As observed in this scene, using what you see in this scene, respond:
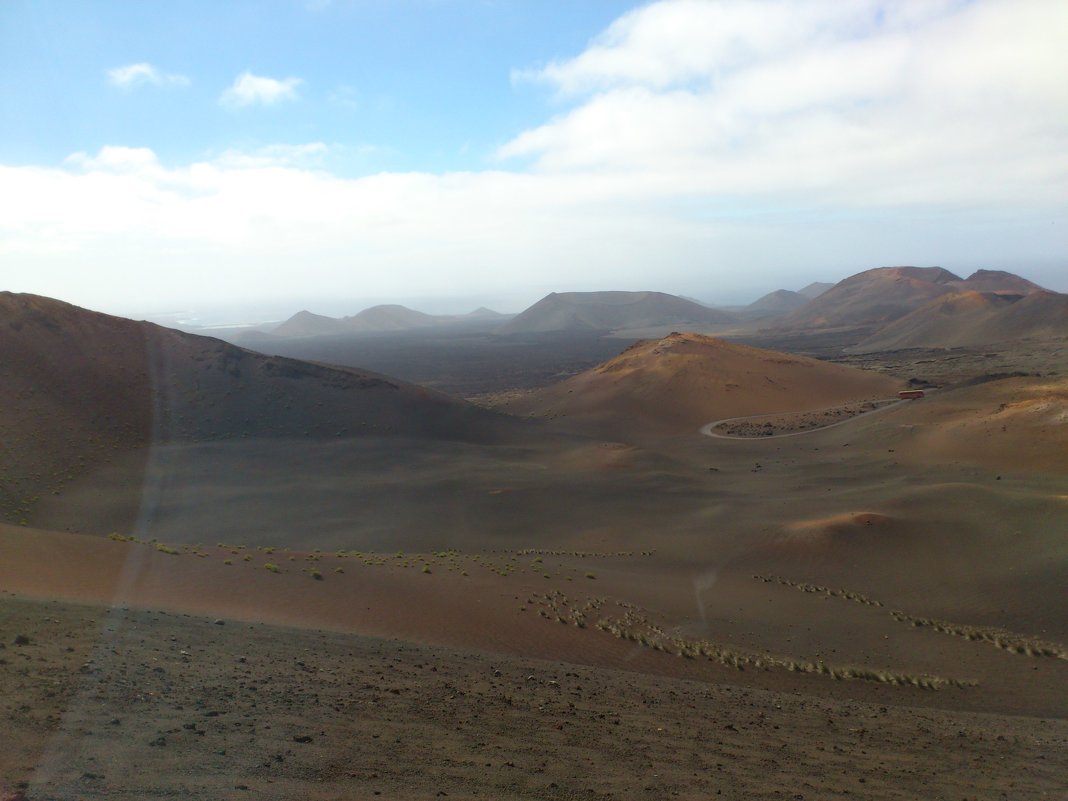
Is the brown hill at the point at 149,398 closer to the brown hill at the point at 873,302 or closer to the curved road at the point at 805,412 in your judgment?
the curved road at the point at 805,412

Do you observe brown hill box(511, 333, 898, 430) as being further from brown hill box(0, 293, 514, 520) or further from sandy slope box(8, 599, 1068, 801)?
sandy slope box(8, 599, 1068, 801)

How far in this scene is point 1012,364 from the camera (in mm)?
74062

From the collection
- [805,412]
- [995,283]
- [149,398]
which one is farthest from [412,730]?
[995,283]

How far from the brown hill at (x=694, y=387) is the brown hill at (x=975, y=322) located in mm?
48556

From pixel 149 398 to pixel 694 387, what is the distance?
138 feet

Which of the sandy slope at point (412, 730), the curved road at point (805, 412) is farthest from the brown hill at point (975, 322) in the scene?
the sandy slope at point (412, 730)

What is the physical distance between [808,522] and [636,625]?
34.8ft

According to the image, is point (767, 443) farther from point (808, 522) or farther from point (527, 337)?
point (527, 337)

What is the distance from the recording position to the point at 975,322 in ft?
374

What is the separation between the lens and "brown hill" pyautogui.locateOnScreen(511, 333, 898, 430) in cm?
5784

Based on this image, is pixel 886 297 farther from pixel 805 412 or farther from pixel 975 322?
pixel 805 412

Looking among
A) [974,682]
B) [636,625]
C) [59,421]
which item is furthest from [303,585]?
[59,421]

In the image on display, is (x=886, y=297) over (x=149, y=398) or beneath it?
over

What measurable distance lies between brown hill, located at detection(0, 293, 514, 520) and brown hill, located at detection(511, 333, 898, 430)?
15706mm
